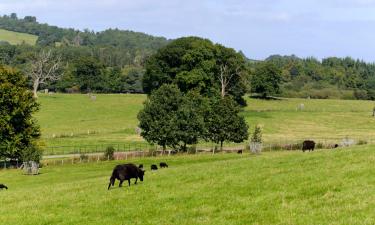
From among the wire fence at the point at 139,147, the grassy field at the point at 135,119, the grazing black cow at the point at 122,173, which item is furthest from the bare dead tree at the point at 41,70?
the grazing black cow at the point at 122,173

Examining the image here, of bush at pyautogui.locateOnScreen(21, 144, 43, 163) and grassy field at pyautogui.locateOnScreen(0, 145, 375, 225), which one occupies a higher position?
grassy field at pyautogui.locateOnScreen(0, 145, 375, 225)

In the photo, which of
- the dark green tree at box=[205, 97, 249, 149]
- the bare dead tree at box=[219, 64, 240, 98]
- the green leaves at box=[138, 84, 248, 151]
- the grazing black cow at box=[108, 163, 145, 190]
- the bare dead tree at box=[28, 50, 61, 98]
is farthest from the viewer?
the bare dead tree at box=[28, 50, 61, 98]

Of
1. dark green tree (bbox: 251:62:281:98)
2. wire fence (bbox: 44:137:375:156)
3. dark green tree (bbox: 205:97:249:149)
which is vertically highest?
dark green tree (bbox: 251:62:281:98)

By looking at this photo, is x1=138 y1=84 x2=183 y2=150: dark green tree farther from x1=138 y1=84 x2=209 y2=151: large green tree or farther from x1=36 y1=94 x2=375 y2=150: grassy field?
x1=36 y1=94 x2=375 y2=150: grassy field

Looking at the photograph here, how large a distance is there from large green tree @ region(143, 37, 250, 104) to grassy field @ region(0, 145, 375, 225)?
8656 cm

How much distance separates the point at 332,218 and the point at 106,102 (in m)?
133

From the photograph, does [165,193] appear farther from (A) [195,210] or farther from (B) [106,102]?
(B) [106,102]

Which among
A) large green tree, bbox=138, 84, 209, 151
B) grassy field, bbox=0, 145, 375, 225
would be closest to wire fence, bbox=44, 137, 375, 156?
large green tree, bbox=138, 84, 209, 151

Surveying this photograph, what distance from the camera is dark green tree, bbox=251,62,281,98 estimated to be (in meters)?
148

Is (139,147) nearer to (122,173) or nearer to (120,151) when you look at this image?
(120,151)

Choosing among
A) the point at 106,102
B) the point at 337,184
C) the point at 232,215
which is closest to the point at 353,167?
the point at 337,184

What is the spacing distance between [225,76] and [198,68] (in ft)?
39.2

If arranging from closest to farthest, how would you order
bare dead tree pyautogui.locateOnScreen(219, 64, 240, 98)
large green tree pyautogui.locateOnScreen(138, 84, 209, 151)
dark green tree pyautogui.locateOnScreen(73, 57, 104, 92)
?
large green tree pyautogui.locateOnScreen(138, 84, 209, 151) → bare dead tree pyautogui.locateOnScreen(219, 64, 240, 98) → dark green tree pyautogui.locateOnScreen(73, 57, 104, 92)

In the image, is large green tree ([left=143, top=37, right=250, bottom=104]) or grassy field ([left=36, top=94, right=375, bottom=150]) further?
large green tree ([left=143, top=37, right=250, bottom=104])
